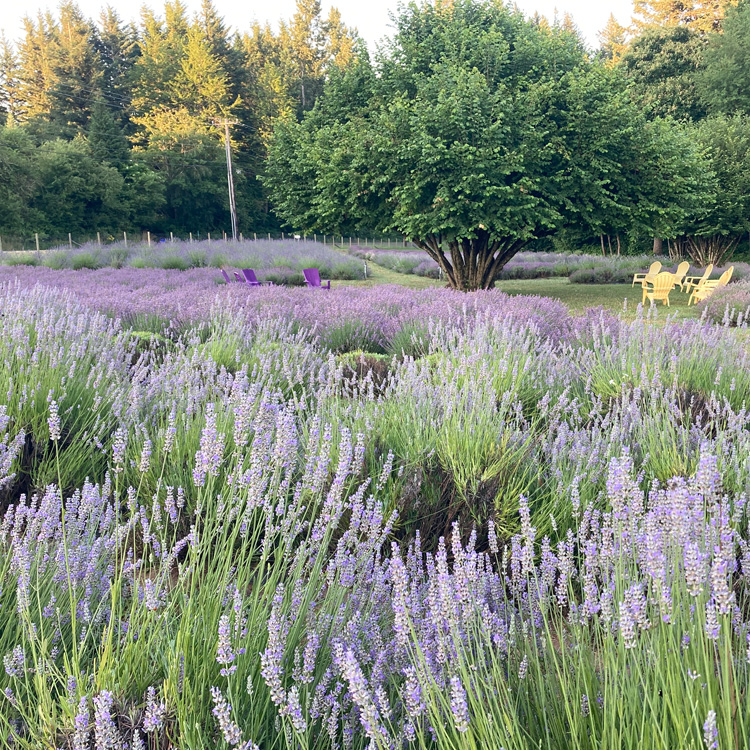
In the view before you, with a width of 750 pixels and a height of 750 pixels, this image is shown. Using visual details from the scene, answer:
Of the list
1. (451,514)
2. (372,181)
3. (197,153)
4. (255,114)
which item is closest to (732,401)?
(451,514)

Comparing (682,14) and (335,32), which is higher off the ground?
(335,32)

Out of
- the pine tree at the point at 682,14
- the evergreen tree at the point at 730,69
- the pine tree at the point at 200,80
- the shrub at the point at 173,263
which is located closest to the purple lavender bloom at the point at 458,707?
the shrub at the point at 173,263

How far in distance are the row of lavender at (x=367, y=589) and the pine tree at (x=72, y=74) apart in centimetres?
5212

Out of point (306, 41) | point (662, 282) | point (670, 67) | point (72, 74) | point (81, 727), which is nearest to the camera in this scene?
point (81, 727)

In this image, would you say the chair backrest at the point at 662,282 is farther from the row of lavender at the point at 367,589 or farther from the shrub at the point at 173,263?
the row of lavender at the point at 367,589

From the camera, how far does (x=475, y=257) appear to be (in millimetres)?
17172

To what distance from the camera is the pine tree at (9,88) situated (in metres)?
50.8

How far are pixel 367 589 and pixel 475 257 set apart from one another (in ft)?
51.6

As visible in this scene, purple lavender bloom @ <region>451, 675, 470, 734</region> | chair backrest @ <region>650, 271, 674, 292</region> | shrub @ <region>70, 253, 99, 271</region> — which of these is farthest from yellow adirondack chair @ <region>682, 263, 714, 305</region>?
purple lavender bloom @ <region>451, 675, 470, 734</region>

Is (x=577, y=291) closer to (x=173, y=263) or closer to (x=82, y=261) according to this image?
(x=173, y=263)

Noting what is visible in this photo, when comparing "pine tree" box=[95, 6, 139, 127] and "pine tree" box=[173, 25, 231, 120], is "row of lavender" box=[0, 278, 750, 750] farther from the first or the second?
"pine tree" box=[95, 6, 139, 127]

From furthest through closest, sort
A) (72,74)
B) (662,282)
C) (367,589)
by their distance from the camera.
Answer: (72,74) < (662,282) < (367,589)

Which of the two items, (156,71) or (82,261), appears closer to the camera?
(82,261)

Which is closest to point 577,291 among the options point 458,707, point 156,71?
point 458,707
